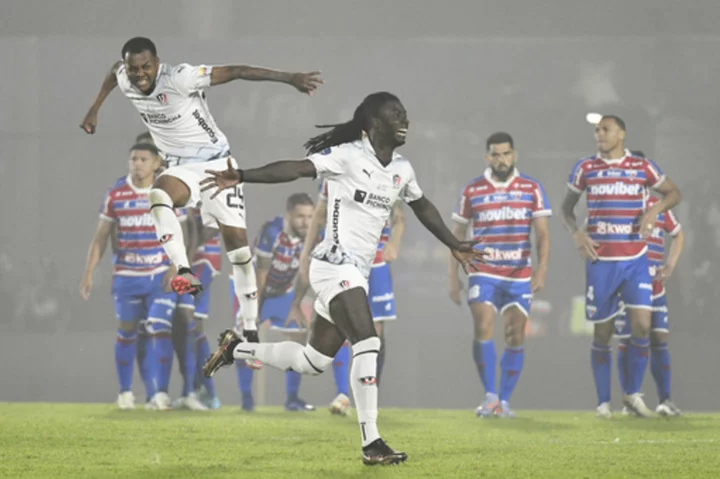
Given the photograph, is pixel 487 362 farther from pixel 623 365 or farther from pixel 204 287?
pixel 204 287

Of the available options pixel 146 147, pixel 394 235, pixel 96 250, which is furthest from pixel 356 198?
pixel 96 250

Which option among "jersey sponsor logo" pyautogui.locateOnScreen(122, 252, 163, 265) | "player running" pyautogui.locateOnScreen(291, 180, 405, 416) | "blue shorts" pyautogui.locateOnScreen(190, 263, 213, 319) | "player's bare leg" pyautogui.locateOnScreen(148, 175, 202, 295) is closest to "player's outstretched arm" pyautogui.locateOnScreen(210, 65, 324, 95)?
"player's bare leg" pyautogui.locateOnScreen(148, 175, 202, 295)

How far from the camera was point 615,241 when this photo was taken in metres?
10.9

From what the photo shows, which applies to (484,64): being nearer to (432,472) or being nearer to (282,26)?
(282,26)

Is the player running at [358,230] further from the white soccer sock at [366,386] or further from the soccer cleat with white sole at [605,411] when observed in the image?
the soccer cleat with white sole at [605,411]

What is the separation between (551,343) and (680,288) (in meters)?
1.37

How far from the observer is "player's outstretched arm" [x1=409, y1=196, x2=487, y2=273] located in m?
7.23

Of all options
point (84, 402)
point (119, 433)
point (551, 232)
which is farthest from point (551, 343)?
point (119, 433)

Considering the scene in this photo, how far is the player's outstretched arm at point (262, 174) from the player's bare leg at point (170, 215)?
113 cm

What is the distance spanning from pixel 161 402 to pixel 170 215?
3777mm

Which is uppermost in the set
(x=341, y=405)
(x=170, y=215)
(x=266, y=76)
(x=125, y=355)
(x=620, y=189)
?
(x=266, y=76)

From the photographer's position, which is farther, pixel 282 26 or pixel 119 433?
pixel 282 26

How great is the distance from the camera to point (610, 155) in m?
11.1

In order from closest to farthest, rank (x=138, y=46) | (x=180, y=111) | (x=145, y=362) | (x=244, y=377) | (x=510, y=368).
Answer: (x=138, y=46) → (x=180, y=111) → (x=510, y=368) → (x=244, y=377) → (x=145, y=362)
